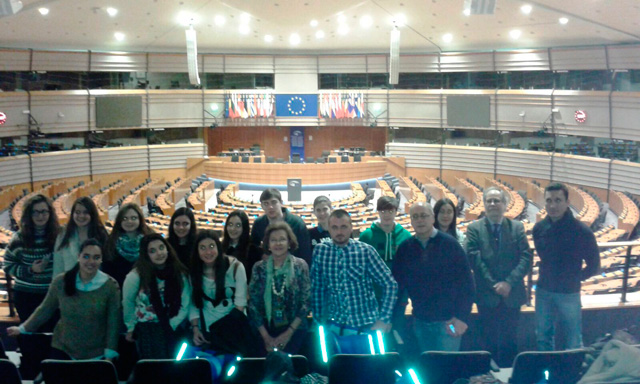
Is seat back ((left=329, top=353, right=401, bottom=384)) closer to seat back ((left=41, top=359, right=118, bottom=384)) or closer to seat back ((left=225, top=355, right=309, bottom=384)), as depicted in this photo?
seat back ((left=225, top=355, right=309, bottom=384))

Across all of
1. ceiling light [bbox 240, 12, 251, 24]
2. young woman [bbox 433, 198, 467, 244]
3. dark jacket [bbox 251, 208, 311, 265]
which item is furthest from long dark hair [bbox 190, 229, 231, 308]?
ceiling light [bbox 240, 12, 251, 24]

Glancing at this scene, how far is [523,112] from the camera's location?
24.2 m

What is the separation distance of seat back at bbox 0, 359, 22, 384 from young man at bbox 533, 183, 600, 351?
12.3 feet

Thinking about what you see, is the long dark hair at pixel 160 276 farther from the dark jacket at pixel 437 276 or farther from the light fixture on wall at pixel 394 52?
the light fixture on wall at pixel 394 52

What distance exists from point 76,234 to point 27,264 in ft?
1.44

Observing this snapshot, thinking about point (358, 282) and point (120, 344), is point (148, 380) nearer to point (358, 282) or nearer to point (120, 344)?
point (120, 344)

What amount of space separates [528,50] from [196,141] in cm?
1496

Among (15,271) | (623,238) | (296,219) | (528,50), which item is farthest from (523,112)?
(15,271)

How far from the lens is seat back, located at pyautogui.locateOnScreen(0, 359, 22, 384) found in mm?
3527

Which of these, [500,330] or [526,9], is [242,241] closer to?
[500,330]

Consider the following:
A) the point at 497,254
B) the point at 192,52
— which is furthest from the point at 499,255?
the point at 192,52

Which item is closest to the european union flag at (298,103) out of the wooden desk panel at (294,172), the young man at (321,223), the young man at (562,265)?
the wooden desk panel at (294,172)

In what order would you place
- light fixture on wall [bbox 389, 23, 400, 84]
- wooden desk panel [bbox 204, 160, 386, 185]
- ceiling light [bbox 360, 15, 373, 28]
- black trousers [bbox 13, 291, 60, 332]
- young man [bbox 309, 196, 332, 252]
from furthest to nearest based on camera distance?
wooden desk panel [bbox 204, 160, 386, 185] → ceiling light [bbox 360, 15, 373, 28] → light fixture on wall [bbox 389, 23, 400, 84] → young man [bbox 309, 196, 332, 252] → black trousers [bbox 13, 291, 60, 332]

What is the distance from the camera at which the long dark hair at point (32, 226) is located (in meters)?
4.63
